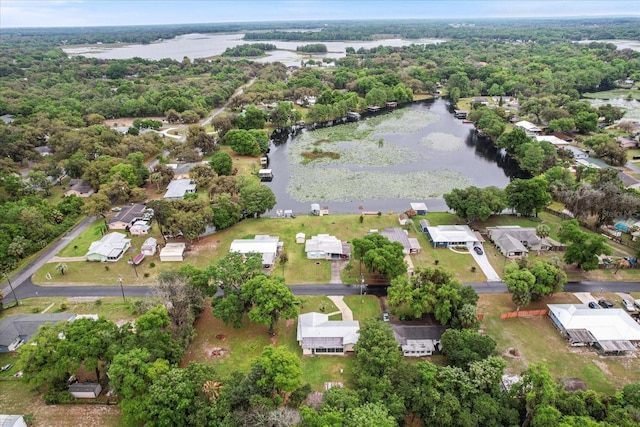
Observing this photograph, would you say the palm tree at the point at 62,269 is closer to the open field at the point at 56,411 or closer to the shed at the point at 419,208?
the open field at the point at 56,411

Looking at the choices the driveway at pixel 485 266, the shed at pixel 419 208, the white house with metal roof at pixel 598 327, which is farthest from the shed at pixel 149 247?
the white house with metal roof at pixel 598 327

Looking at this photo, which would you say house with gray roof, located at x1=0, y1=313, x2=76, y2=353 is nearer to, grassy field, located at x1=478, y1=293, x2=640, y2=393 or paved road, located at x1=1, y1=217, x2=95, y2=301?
paved road, located at x1=1, y1=217, x2=95, y2=301

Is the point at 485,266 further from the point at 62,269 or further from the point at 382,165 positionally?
the point at 62,269

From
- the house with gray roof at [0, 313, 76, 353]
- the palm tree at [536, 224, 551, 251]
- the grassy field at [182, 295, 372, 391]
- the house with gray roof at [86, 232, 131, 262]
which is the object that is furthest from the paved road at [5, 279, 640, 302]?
the palm tree at [536, 224, 551, 251]

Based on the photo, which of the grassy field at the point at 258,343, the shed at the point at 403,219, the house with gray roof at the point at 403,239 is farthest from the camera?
the shed at the point at 403,219

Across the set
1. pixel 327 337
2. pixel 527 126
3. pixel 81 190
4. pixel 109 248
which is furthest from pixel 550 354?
pixel 527 126

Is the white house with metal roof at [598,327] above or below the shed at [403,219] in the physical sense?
above
